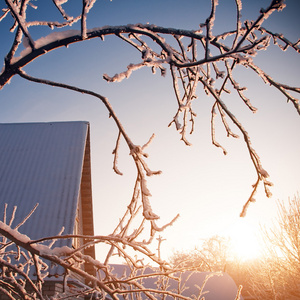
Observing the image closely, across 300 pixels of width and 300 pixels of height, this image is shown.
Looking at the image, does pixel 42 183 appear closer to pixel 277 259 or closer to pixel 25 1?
pixel 25 1

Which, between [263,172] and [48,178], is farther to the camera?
[48,178]

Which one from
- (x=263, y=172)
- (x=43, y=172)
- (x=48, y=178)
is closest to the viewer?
(x=263, y=172)

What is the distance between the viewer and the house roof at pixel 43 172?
6.45 metres

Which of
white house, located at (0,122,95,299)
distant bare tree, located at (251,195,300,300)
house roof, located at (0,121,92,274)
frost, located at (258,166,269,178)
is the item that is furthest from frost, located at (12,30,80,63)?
distant bare tree, located at (251,195,300,300)

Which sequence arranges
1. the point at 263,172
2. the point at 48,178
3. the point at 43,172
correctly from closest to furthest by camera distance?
the point at 263,172
the point at 48,178
the point at 43,172

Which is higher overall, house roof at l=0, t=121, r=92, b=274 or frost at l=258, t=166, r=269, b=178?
house roof at l=0, t=121, r=92, b=274

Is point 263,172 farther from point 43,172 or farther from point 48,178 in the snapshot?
point 43,172

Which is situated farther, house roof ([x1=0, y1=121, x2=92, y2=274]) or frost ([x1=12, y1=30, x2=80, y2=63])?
house roof ([x1=0, y1=121, x2=92, y2=274])

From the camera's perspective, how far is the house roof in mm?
6449

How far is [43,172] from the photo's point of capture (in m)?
7.91

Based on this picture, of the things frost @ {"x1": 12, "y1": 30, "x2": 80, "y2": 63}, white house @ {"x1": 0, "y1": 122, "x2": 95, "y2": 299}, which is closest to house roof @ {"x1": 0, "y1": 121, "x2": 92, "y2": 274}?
white house @ {"x1": 0, "y1": 122, "x2": 95, "y2": 299}

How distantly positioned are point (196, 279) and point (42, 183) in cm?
739

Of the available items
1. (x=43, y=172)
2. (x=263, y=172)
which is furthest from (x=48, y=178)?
(x=263, y=172)

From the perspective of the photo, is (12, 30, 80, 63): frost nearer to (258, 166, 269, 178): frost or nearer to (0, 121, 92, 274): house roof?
(258, 166, 269, 178): frost
